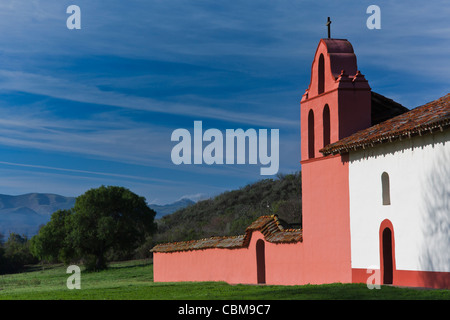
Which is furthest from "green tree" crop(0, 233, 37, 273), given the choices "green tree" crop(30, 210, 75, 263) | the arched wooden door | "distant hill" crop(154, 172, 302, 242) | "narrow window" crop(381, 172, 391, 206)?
"narrow window" crop(381, 172, 391, 206)

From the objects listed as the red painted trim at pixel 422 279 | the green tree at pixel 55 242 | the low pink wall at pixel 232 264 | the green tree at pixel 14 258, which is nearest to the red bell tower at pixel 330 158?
the low pink wall at pixel 232 264

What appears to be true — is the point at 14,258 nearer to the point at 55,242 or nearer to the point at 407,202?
the point at 55,242

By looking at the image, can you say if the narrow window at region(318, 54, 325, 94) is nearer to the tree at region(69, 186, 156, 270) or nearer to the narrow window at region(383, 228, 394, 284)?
the narrow window at region(383, 228, 394, 284)

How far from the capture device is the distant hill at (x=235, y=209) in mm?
53509

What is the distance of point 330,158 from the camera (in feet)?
72.3

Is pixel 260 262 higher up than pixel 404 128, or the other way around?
pixel 404 128

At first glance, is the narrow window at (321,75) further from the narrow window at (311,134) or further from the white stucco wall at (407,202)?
the white stucco wall at (407,202)

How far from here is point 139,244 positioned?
49.8 meters

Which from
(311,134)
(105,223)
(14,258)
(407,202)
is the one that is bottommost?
(14,258)

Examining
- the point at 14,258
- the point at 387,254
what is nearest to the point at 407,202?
the point at 387,254

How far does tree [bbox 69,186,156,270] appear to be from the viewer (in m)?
46.0

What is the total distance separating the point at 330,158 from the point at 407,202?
413cm

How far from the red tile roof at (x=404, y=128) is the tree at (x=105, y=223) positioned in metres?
27.4

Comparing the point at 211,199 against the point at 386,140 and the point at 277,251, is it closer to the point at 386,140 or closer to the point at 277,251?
the point at 277,251
